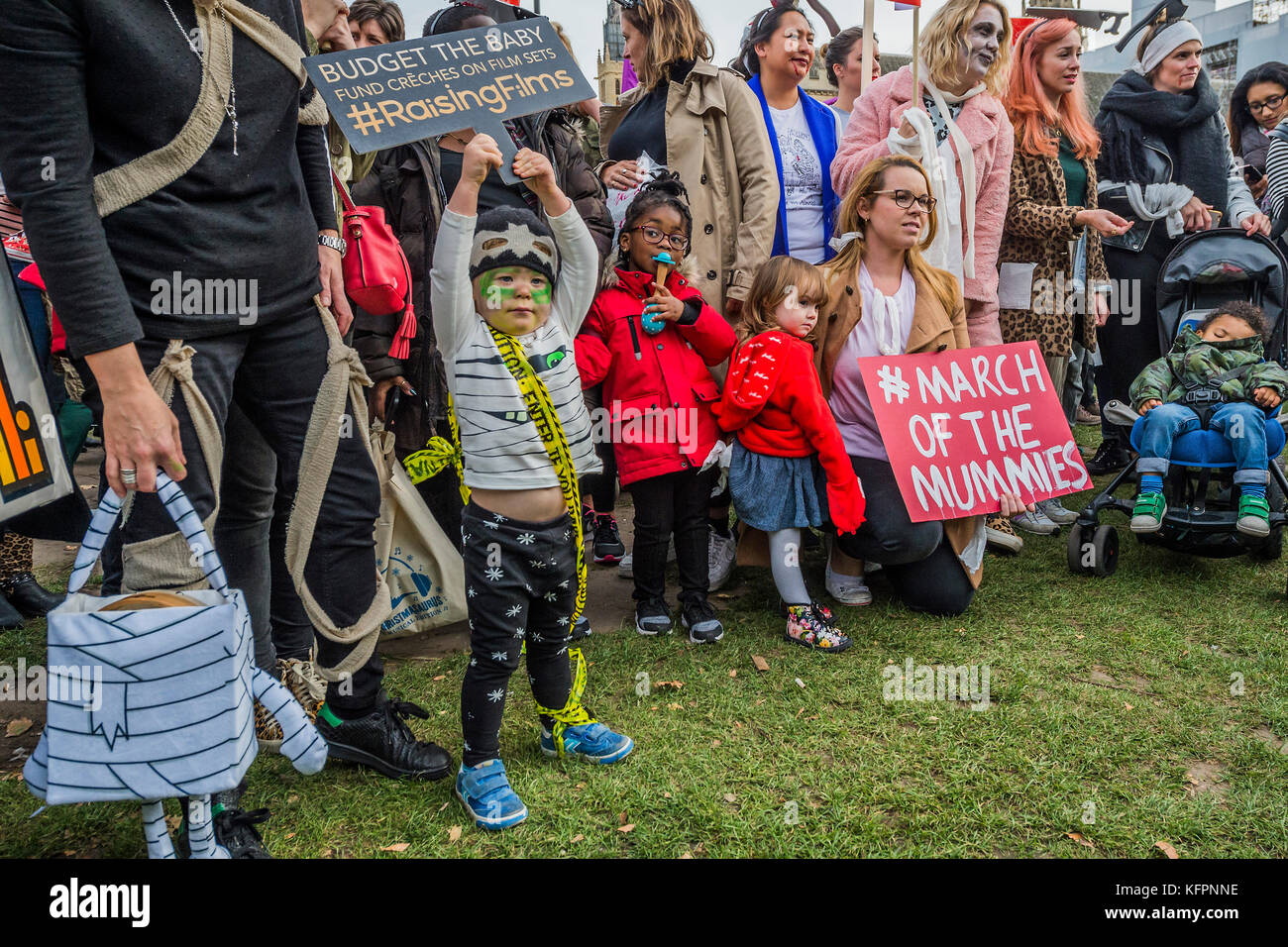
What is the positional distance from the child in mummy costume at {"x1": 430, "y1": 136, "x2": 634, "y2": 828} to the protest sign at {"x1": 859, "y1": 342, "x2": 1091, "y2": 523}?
1896 millimetres

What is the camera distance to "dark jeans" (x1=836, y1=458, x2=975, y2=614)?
4.05 meters

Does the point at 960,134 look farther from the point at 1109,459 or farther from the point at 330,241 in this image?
the point at 330,241

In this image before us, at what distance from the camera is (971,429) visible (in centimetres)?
426

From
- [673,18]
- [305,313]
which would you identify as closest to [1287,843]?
[305,313]

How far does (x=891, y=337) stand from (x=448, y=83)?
2.48 meters

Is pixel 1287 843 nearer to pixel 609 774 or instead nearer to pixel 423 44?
pixel 609 774

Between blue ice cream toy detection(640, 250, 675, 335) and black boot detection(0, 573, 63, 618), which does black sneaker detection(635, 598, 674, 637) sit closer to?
blue ice cream toy detection(640, 250, 675, 335)

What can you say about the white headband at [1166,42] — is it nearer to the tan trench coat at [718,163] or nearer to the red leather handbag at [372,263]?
the tan trench coat at [718,163]

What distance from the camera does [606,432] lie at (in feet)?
13.2

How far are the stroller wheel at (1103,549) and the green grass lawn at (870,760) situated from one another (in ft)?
1.41

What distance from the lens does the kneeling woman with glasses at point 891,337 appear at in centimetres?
408

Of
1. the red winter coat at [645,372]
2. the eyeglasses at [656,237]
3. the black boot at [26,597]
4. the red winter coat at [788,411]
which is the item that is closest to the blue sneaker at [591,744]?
the red winter coat at [645,372]

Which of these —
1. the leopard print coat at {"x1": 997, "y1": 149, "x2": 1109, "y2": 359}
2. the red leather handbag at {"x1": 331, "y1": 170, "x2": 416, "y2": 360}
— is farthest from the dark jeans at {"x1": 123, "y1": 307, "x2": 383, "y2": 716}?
the leopard print coat at {"x1": 997, "y1": 149, "x2": 1109, "y2": 359}

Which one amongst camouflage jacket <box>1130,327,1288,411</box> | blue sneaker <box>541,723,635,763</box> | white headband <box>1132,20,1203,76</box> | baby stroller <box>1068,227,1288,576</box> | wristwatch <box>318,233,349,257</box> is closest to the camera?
wristwatch <box>318,233,349,257</box>
